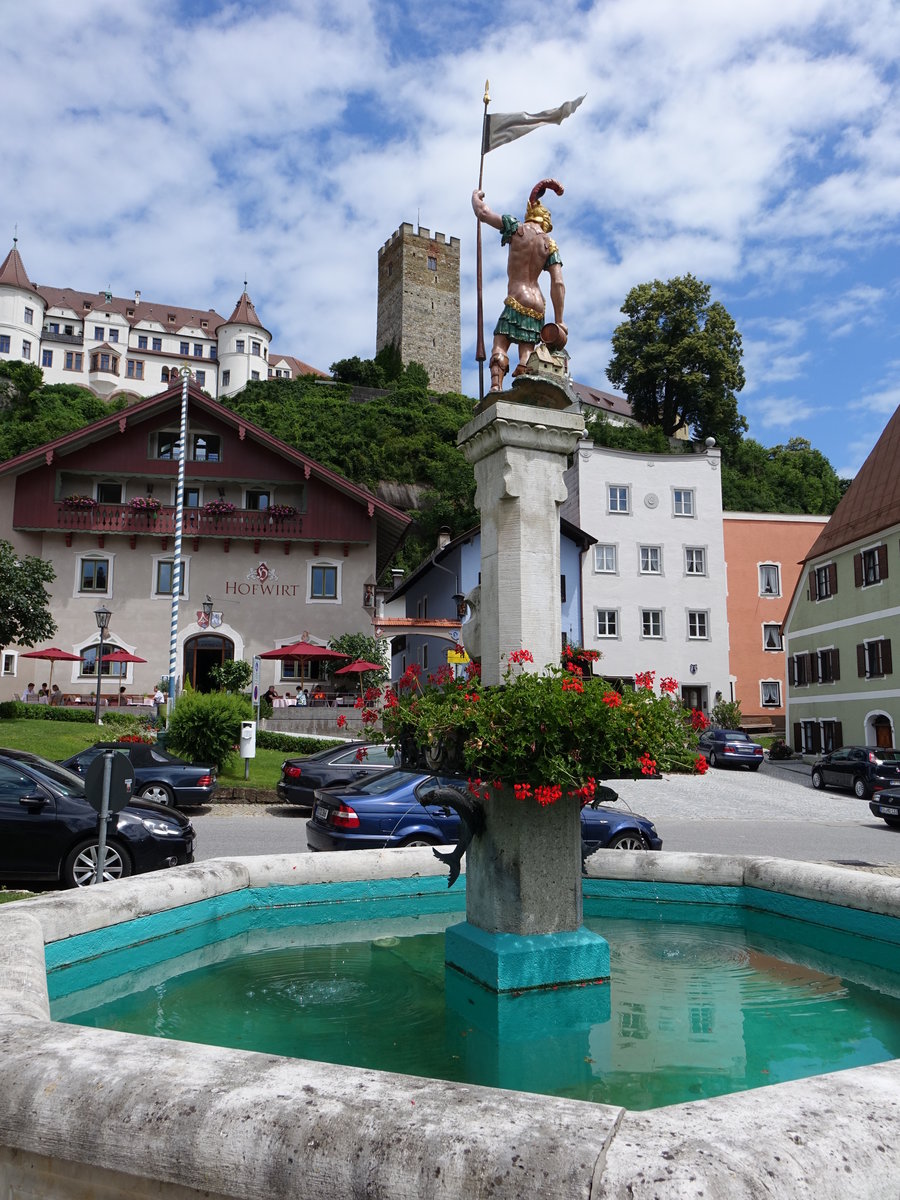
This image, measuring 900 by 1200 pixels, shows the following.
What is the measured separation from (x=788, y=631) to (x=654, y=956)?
37.8m

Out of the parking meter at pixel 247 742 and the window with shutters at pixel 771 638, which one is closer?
the parking meter at pixel 247 742

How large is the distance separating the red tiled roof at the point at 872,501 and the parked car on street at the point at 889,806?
15454 mm

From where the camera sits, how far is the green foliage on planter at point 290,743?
88.5 ft

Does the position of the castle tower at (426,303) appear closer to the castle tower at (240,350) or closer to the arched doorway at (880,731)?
the castle tower at (240,350)

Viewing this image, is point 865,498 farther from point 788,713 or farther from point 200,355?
point 200,355

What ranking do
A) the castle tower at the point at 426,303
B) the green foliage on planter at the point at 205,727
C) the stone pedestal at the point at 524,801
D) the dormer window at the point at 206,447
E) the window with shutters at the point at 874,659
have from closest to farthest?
the stone pedestal at the point at 524,801, the green foliage on planter at the point at 205,727, the window with shutters at the point at 874,659, the dormer window at the point at 206,447, the castle tower at the point at 426,303

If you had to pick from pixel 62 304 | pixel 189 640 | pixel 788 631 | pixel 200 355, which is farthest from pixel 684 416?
pixel 62 304

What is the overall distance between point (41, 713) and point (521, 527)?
26850mm

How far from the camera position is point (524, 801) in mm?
5875

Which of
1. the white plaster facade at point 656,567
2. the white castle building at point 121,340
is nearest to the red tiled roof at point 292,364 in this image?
the white castle building at point 121,340

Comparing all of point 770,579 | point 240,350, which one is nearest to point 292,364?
point 240,350

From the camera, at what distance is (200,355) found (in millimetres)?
111938

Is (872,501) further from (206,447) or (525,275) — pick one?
(525,275)

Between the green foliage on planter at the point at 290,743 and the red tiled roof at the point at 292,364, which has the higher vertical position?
the red tiled roof at the point at 292,364
